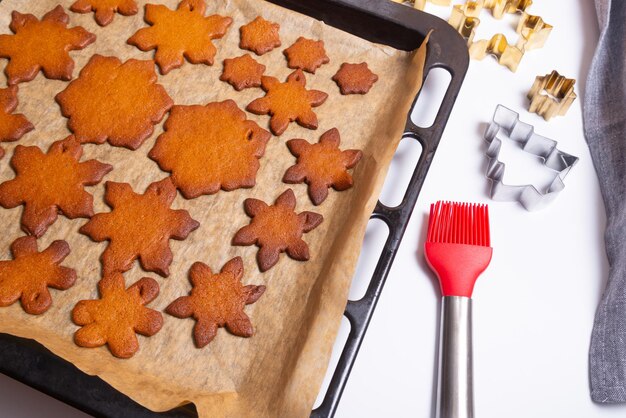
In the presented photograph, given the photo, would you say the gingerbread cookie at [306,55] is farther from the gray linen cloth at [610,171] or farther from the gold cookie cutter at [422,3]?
the gray linen cloth at [610,171]

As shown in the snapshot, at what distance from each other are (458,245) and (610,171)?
42 cm

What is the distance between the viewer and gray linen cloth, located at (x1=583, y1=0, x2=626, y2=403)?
1.09 m

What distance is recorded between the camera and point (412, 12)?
4.37 feet

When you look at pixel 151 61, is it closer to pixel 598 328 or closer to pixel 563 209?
pixel 563 209

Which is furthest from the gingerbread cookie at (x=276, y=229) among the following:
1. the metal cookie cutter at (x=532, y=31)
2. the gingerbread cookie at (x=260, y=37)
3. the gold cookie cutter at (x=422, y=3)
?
the metal cookie cutter at (x=532, y=31)

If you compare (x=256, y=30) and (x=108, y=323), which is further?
(x=256, y=30)

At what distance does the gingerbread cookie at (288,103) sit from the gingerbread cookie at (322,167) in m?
0.06

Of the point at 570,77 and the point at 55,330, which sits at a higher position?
the point at 570,77

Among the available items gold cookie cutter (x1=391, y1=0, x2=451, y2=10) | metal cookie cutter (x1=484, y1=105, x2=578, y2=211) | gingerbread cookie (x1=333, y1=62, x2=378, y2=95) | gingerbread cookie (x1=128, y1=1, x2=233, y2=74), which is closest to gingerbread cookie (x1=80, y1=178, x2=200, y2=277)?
gingerbread cookie (x1=128, y1=1, x2=233, y2=74)

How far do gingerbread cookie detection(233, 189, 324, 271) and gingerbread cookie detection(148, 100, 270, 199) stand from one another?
7 centimetres

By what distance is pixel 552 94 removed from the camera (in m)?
1.38

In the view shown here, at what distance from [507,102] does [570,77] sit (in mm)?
202

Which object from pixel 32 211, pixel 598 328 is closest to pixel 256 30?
pixel 32 211

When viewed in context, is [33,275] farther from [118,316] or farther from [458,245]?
[458,245]
